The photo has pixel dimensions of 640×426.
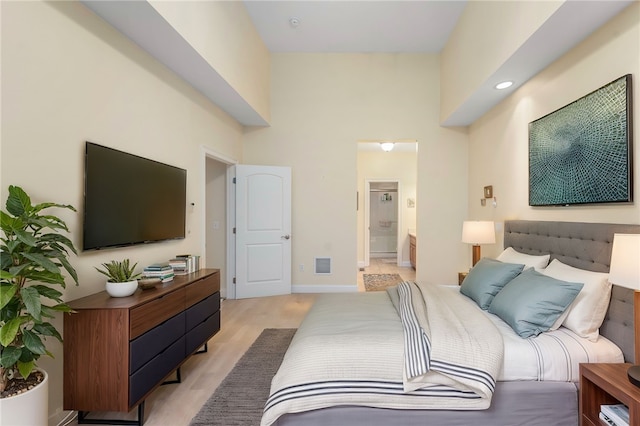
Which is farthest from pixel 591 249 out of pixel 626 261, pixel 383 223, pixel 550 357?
pixel 383 223

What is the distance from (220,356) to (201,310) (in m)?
0.56

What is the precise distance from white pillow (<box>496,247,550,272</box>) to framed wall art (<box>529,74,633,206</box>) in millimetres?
479

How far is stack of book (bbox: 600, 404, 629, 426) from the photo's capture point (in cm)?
140

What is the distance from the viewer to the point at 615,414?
1.44 metres

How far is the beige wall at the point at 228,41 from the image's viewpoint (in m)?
2.35

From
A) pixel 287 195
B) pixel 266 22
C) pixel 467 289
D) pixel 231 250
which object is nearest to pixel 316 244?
pixel 287 195

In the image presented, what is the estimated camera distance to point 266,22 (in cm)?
407

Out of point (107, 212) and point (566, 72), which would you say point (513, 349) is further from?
point (107, 212)

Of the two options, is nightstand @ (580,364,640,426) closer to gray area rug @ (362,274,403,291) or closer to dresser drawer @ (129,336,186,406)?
dresser drawer @ (129,336,186,406)

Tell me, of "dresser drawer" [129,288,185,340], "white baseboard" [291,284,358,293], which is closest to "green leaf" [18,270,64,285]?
"dresser drawer" [129,288,185,340]

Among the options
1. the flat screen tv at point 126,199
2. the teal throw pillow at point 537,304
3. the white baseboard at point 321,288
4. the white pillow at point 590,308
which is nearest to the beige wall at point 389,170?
the white baseboard at point 321,288

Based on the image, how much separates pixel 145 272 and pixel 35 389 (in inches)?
39.2

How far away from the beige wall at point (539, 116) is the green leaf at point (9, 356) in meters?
3.33

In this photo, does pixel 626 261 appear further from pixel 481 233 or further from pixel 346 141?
pixel 346 141
